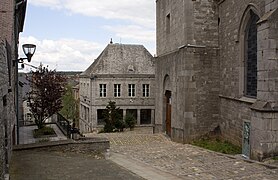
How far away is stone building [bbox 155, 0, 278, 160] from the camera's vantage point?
12.6 m

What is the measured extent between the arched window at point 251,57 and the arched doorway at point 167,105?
22.4 ft

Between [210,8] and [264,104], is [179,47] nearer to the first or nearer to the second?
[210,8]

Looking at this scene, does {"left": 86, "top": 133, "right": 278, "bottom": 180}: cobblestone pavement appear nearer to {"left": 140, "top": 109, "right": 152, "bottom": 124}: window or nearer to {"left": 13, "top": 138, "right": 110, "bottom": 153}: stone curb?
{"left": 13, "top": 138, "right": 110, "bottom": 153}: stone curb

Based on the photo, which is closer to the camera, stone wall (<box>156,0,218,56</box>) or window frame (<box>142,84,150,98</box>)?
stone wall (<box>156,0,218,56</box>)

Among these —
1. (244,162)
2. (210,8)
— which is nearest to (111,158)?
(244,162)

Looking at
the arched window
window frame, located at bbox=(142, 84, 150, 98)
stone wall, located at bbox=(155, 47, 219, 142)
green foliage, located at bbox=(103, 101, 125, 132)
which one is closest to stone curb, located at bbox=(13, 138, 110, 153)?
stone wall, located at bbox=(155, 47, 219, 142)

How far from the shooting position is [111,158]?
522 inches

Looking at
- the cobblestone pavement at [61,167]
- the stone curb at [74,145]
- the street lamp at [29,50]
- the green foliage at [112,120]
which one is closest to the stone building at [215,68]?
the cobblestone pavement at [61,167]

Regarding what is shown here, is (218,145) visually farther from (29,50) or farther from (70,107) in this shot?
(70,107)

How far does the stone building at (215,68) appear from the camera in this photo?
12.6m

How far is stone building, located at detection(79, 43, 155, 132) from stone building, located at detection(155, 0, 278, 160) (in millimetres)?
17974

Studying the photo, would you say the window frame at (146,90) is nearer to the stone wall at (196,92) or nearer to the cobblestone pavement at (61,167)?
the stone wall at (196,92)

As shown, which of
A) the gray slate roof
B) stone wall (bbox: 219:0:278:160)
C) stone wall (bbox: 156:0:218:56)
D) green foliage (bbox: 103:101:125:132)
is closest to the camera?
stone wall (bbox: 219:0:278:160)

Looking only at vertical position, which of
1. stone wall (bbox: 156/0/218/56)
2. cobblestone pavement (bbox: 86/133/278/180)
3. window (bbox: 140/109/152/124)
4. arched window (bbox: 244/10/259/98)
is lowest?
window (bbox: 140/109/152/124)
